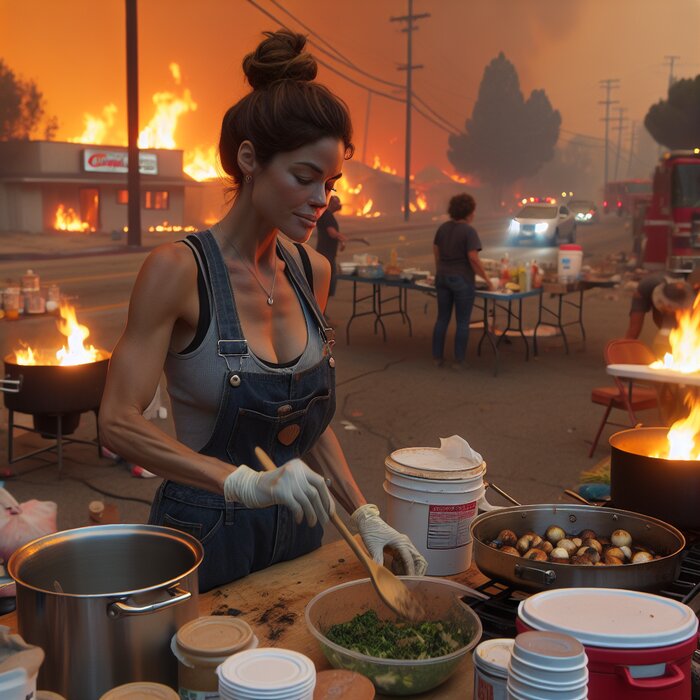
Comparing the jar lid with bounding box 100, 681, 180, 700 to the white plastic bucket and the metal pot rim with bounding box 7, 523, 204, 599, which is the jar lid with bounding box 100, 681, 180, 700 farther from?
the white plastic bucket

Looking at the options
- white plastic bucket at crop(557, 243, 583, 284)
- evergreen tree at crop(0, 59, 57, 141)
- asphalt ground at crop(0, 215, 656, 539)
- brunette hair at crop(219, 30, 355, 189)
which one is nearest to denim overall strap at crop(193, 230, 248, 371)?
brunette hair at crop(219, 30, 355, 189)

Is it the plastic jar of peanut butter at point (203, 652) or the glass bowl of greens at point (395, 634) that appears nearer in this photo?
the plastic jar of peanut butter at point (203, 652)

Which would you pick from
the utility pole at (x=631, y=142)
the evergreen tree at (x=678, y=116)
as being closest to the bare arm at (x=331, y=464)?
the evergreen tree at (x=678, y=116)

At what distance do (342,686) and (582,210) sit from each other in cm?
4262

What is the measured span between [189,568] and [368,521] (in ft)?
2.16

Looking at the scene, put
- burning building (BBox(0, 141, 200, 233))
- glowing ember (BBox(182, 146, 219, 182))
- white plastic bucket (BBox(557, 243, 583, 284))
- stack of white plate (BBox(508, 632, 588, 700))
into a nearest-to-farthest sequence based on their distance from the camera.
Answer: stack of white plate (BBox(508, 632, 588, 700))
white plastic bucket (BBox(557, 243, 583, 284))
burning building (BBox(0, 141, 200, 233))
glowing ember (BBox(182, 146, 219, 182))

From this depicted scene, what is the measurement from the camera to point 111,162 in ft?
112

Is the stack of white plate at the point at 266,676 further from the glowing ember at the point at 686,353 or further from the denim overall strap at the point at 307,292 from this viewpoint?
the glowing ember at the point at 686,353

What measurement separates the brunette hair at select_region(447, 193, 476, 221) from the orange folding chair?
359cm

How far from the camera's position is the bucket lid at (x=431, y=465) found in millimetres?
2359

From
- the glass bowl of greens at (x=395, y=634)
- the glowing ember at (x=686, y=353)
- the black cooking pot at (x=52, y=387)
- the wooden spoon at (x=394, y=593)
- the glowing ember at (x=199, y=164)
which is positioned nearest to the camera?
the glass bowl of greens at (x=395, y=634)

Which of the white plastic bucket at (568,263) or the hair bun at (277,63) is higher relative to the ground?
the hair bun at (277,63)

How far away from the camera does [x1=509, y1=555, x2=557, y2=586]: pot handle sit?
1.95m

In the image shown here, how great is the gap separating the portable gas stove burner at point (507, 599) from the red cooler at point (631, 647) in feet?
1.18
